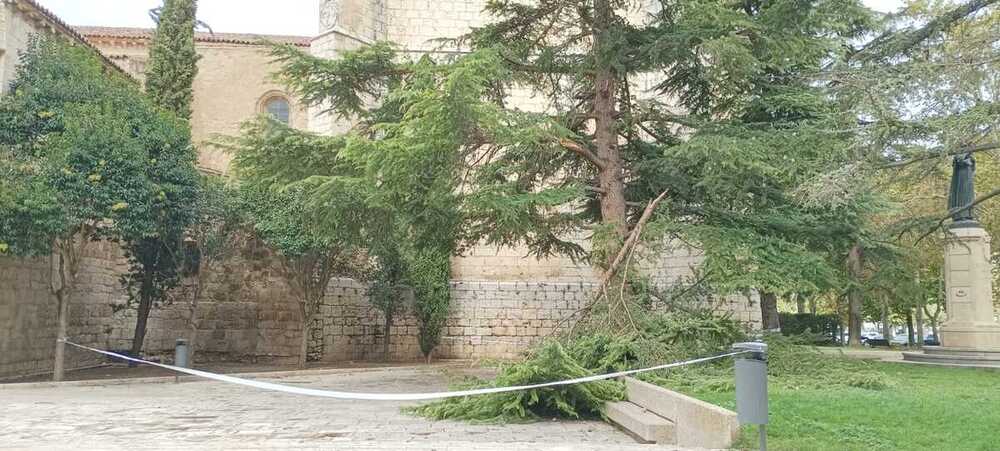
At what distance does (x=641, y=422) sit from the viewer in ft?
21.3

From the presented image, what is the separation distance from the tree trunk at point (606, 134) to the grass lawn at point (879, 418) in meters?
4.03

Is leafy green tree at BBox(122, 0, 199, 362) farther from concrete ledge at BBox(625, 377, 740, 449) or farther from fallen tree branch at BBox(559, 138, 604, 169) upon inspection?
concrete ledge at BBox(625, 377, 740, 449)

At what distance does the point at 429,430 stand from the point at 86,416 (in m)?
4.19

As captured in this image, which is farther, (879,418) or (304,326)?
(304,326)

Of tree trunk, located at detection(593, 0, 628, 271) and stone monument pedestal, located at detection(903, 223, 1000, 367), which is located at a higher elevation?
tree trunk, located at detection(593, 0, 628, 271)

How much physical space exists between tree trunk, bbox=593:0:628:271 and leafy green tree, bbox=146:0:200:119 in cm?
1514

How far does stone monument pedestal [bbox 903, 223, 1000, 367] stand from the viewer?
46.2 ft

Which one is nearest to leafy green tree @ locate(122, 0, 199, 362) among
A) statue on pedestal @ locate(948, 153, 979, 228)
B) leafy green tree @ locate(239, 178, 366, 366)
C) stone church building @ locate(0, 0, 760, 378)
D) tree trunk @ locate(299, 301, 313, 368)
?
stone church building @ locate(0, 0, 760, 378)

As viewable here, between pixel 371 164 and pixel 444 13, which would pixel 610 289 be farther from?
pixel 444 13

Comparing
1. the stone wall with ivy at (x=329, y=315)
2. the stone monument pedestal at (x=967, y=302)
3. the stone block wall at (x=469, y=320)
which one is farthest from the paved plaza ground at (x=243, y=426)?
the stone monument pedestal at (x=967, y=302)

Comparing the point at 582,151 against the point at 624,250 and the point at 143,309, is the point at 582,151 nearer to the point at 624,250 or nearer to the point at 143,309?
the point at 624,250

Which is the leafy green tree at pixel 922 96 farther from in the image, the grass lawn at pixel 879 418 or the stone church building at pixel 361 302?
the stone church building at pixel 361 302

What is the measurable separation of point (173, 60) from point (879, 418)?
872 inches

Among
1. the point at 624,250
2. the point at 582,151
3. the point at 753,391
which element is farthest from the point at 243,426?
the point at 582,151
